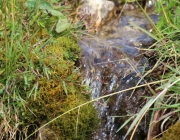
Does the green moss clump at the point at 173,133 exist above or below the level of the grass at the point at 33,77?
below

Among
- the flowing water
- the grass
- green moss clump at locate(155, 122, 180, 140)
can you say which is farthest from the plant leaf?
green moss clump at locate(155, 122, 180, 140)

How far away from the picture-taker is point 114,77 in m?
3.38

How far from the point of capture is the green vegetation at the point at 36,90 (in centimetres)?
261

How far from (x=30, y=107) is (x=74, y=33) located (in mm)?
1093

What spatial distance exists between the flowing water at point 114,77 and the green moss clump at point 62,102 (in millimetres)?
211

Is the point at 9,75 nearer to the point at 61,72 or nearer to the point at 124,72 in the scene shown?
the point at 61,72

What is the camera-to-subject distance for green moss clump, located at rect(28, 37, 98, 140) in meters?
2.68

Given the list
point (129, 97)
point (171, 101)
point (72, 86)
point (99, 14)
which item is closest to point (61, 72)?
point (72, 86)

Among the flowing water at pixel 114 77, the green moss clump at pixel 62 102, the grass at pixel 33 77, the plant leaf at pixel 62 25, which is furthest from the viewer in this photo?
the plant leaf at pixel 62 25

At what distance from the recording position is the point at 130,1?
18.8ft

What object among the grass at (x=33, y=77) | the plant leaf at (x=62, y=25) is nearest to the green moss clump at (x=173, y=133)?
the grass at (x=33, y=77)

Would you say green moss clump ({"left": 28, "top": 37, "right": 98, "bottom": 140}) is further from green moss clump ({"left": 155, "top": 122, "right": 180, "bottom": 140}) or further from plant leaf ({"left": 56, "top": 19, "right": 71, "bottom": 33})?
green moss clump ({"left": 155, "top": 122, "right": 180, "bottom": 140})

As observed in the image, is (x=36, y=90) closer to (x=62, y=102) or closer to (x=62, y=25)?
(x=62, y=102)

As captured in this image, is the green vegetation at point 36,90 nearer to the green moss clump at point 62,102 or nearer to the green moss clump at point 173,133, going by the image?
the green moss clump at point 62,102
